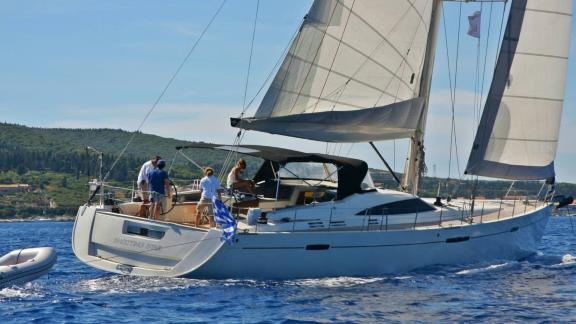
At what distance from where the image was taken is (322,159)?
820 inches

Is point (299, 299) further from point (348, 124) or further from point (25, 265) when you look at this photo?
point (348, 124)

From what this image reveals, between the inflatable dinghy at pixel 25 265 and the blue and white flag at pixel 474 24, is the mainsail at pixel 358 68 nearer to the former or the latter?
the blue and white flag at pixel 474 24

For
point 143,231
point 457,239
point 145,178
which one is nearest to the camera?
point 143,231

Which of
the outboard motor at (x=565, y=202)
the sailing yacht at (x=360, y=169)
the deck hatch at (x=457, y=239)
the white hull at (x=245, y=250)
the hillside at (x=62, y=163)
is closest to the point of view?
the white hull at (x=245, y=250)

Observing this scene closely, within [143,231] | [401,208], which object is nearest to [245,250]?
[143,231]

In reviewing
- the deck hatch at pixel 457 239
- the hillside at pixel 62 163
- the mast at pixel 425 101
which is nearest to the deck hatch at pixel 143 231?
the deck hatch at pixel 457 239

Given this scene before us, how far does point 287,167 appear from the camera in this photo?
22141 millimetres

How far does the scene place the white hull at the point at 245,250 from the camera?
18.4 meters

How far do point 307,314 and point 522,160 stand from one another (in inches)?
431

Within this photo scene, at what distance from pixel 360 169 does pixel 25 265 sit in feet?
24.2

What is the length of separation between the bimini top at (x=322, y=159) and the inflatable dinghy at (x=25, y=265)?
4.28m

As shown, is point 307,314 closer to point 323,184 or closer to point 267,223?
point 267,223

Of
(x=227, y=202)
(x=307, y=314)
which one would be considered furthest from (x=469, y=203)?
(x=307, y=314)

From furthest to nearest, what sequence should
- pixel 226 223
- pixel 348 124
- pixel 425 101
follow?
pixel 425 101 < pixel 348 124 < pixel 226 223
